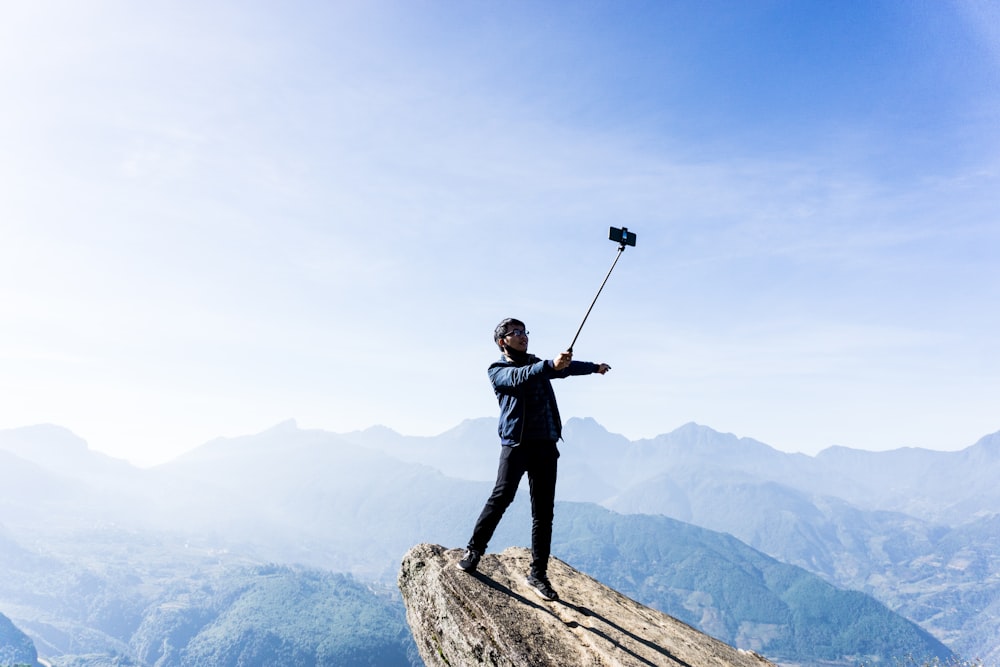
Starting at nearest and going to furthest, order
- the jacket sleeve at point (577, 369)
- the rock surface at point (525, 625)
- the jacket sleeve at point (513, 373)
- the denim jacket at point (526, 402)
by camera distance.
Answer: the rock surface at point (525, 625)
the jacket sleeve at point (513, 373)
the jacket sleeve at point (577, 369)
the denim jacket at point (526, 402)

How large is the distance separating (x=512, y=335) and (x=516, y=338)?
83 mm

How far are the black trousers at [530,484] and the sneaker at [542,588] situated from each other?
26.0 inches

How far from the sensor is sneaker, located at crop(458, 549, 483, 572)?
10016mm

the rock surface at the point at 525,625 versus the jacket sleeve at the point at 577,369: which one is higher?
the jacket sleeve at the point at 577,369

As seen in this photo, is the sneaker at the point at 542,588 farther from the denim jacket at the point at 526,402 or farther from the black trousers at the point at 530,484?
the denim jacket at the point at 526,402

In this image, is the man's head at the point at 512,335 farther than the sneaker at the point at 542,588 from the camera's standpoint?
No

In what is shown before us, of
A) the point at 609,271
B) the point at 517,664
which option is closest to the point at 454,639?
the point at 517,664

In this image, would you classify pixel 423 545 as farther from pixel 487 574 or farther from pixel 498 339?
Result: pixel 498 339

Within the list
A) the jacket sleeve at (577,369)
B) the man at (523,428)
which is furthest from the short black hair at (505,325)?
the jacket sleeve at (577,369)

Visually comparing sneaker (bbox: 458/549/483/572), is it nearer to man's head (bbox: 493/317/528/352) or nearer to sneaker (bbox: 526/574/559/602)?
sneaker (bbox: 526/574/559/602)

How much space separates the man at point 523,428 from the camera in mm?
9016

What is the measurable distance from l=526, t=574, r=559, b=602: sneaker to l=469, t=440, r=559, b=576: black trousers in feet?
2.17

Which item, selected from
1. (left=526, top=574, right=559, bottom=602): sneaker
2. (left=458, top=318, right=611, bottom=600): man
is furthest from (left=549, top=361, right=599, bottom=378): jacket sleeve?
(left=526, top=574, right=559, bottom=602): sneaker

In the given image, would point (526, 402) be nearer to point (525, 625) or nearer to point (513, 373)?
point (513, 373)
